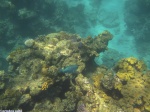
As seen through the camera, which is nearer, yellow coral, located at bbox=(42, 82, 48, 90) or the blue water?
yellow coral, located at bbox=(42, 82, 48, 90)

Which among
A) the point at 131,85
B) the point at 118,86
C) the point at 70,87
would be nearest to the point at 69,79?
the point at 70,87

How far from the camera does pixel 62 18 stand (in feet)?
54.5

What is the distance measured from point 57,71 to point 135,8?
15.6 m

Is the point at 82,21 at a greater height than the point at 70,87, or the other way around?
the point at 82,21

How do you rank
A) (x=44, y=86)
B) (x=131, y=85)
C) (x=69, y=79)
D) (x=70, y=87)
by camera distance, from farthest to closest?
(x=69, y=79) < (x=70, y=87) < (x=131, y=85) < (x=44, y=86)

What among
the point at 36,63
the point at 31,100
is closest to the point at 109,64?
the point at 36,63

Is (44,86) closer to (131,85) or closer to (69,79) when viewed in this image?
(69,79)

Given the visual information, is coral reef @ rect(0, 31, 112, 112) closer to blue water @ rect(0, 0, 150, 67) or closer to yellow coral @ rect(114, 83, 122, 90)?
yellow coral @ rect(114, 83, 122, 90)

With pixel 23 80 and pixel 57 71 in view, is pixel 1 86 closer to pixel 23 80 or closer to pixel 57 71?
pixel 23 80

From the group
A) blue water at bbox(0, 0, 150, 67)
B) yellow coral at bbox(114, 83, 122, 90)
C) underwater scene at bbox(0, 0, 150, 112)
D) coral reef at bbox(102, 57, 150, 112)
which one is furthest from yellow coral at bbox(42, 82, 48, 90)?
blue water at bbox(0, 0, 150, 67)

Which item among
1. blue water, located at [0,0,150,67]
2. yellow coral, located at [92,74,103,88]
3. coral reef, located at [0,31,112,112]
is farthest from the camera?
blue water, located at [0,0,150,67]

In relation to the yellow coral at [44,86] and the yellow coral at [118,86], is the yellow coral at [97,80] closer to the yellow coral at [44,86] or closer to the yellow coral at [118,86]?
the yellow coral at [118,86]

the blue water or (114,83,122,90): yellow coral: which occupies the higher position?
the blue water

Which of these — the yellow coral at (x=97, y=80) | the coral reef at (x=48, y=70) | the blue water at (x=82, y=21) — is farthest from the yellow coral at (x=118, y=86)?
the blue water at (x=82, y=21)
